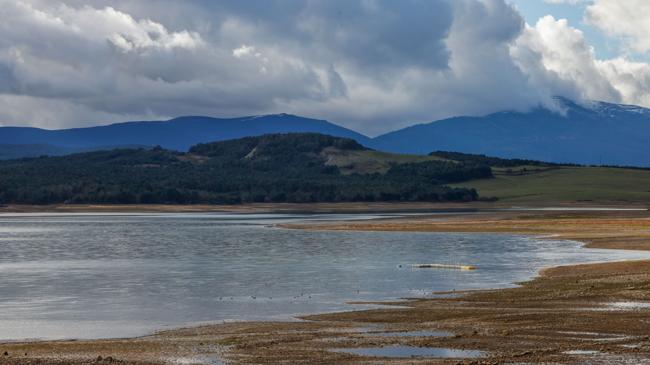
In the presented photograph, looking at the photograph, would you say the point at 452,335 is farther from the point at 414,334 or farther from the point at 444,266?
the point at 444,266

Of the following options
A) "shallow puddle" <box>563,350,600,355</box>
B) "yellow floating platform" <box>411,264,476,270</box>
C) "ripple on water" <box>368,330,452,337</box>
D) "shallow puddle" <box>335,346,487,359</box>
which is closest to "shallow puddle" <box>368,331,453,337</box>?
"ripple on water" <box>368,330,452,337</box>

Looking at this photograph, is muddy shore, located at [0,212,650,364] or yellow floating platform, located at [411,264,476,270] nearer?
muddy shore, located at [0,212,650,364]

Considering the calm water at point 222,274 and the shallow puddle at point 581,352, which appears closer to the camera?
the shallow puddle at point 581,352

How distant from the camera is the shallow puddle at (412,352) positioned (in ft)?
94.3

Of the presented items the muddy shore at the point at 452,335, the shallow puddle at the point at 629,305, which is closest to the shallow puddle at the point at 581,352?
the muddy shore at the point at 452,335

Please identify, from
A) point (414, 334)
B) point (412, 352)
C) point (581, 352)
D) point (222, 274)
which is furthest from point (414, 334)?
point (222, 274)

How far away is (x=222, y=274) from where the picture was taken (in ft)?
195

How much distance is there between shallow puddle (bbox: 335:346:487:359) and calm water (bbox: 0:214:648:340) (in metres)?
9.72

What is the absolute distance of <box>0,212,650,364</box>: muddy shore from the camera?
28609mm

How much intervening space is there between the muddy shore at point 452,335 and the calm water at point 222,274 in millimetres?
3530

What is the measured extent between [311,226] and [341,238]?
26.6m

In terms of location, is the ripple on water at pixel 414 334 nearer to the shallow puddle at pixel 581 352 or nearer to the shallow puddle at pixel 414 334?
the shallow puddle at pixel 414 334

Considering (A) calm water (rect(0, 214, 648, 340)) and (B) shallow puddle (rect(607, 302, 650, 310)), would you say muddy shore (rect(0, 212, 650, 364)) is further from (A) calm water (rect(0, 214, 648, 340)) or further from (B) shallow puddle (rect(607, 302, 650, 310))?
(A) calm water (rect(0, 214, 648, 340))

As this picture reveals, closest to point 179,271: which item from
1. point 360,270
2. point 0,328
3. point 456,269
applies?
point 360,270
